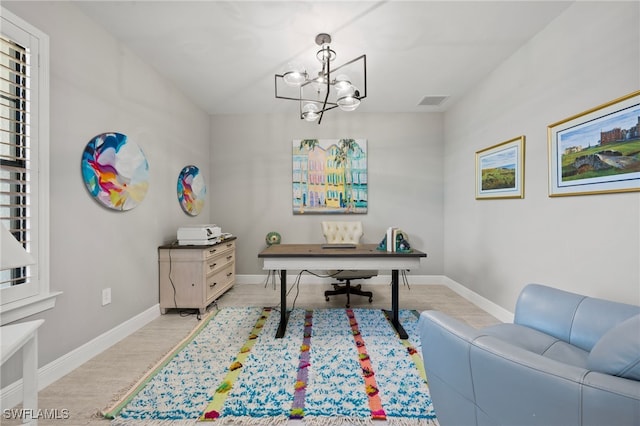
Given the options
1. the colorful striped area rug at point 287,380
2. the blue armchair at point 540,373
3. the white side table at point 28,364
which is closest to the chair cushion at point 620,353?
the blue armchair at point 540,373

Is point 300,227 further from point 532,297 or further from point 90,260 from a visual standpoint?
point 532,297

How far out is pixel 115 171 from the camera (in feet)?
7.59

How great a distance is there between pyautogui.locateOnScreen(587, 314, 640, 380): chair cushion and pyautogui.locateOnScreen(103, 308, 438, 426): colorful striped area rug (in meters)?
0.92

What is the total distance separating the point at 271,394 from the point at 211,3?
2746 mm

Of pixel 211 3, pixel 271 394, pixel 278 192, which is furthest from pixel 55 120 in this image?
pixel 278 192

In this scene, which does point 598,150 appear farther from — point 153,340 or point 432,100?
point 153,340

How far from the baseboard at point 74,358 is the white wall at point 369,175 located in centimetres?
A: 182

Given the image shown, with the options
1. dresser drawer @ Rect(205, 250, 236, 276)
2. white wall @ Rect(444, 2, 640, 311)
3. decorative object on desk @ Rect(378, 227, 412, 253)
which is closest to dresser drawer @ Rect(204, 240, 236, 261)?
dresser drawer @ Rect(205, 250, 236, 276)

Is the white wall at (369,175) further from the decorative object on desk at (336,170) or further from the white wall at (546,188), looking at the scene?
the white wall at (546,188)

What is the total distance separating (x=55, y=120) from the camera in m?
1.83

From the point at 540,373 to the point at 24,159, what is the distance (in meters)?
2.73

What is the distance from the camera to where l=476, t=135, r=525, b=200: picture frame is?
8.42 feet

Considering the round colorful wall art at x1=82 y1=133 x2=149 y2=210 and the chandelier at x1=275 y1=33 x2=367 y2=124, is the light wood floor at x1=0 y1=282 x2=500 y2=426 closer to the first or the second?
the round colorful wall art at x1=82 y1=133 x2=149 y2=210

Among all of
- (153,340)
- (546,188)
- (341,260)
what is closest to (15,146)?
(153,340)
